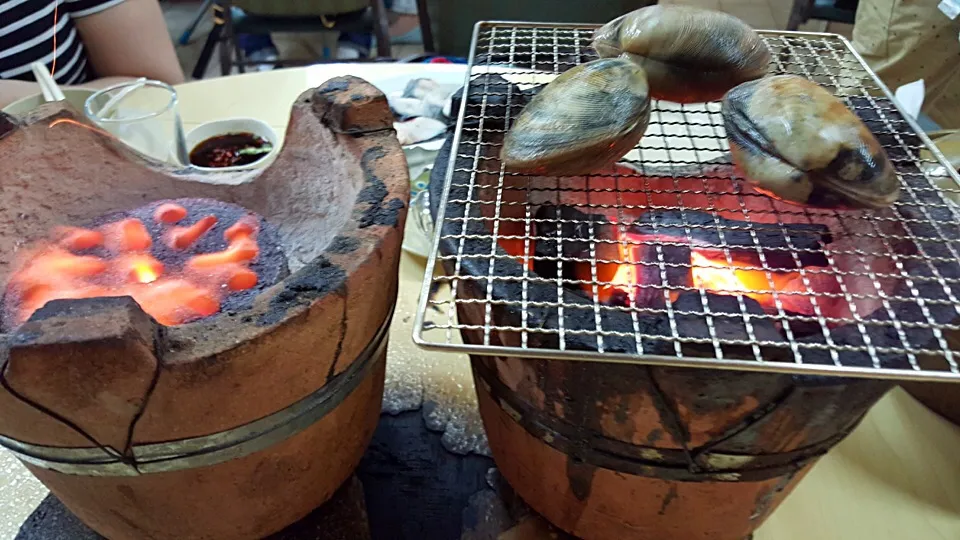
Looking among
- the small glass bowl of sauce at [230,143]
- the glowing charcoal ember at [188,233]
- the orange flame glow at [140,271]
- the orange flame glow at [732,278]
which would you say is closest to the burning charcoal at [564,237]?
the orange flame glow at [732,278]

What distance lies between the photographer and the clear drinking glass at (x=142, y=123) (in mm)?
1408

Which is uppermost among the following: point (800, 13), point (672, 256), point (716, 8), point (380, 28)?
point (672, 256)

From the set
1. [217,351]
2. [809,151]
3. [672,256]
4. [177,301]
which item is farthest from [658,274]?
[177,301]

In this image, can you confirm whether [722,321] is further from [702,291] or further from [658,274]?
[658,274]

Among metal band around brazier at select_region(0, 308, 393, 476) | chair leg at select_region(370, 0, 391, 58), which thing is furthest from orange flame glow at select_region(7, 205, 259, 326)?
chair leg at select_region(370, 0, 391, 58)

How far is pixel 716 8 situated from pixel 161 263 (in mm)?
4058

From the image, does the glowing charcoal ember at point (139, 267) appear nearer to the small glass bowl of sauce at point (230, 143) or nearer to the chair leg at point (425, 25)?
the small glass bowl of sauce at point (230, 143)

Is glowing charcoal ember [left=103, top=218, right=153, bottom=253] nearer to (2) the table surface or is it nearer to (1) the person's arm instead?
(2) the table surface

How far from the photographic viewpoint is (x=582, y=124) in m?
0.88

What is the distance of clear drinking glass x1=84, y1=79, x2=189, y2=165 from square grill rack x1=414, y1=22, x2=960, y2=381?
28.7 inches

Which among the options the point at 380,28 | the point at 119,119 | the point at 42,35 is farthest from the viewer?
the point at 380,28

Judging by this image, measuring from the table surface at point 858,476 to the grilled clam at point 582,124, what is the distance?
649 millimetres

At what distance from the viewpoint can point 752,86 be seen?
0.94m

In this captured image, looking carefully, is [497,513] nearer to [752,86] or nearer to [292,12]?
[752,86]
